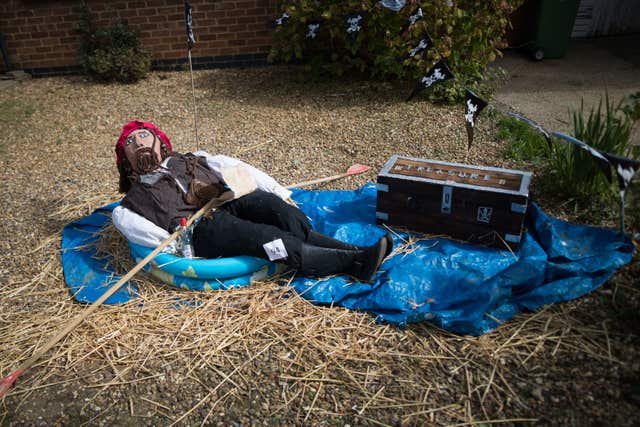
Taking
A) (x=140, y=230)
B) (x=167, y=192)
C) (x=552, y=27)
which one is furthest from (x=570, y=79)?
(x=140, y=230)

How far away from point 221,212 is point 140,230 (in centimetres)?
52

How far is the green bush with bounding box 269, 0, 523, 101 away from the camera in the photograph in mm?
5242

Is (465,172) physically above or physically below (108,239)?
above

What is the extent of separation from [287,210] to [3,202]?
106 inches

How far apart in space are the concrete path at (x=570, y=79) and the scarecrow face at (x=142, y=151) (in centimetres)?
360

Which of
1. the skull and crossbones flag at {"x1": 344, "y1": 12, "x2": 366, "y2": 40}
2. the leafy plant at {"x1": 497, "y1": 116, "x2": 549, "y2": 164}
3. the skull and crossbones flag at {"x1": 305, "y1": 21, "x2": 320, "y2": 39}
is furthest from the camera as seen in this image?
the skull and crossbones flag at {"x1": 305, "y1": 21, "x2": 320, "y2": 39}

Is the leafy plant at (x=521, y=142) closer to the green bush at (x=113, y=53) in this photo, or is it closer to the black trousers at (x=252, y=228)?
the black trousers at (x=252, y=228)

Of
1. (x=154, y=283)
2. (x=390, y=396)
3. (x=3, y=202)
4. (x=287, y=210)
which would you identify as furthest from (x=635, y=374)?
(x=3, y=202)

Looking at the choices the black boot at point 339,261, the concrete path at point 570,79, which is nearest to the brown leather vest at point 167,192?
the black boot at point 339,261

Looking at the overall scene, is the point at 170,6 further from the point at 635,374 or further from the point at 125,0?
the point at 635,374

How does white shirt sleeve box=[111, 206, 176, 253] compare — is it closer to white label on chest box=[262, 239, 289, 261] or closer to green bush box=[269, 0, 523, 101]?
white label on chest box=[262, 239, 289, 261]

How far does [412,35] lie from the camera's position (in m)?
5.36

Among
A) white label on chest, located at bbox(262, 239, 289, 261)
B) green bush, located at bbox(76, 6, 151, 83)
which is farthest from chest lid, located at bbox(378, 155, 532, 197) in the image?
green bush, located at bbox(76, 6, 151, 83)

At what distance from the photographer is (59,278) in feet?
11.3
